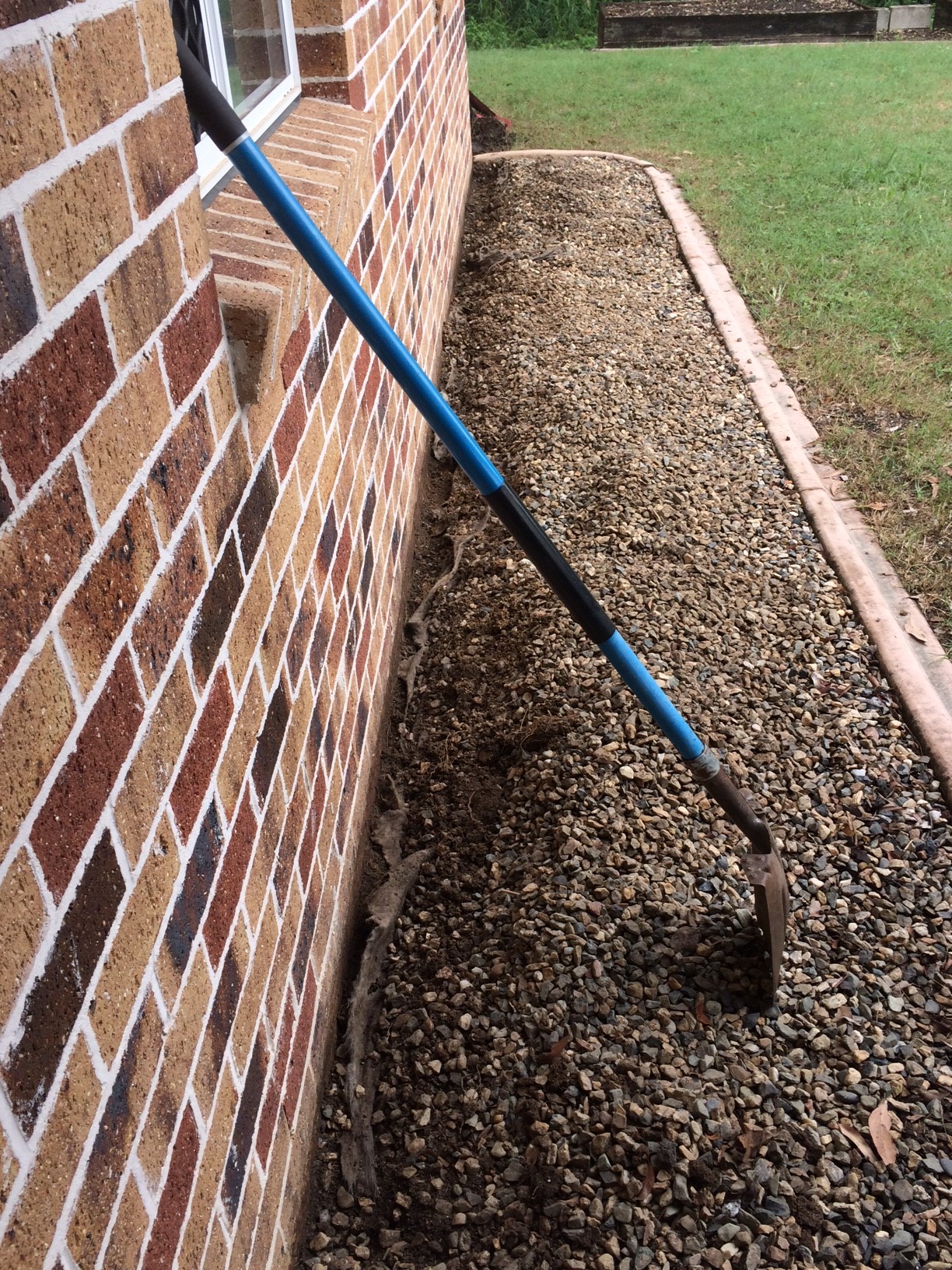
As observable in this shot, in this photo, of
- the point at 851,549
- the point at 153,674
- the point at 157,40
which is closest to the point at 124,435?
the point at 153,674

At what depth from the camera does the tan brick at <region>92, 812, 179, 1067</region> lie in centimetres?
105

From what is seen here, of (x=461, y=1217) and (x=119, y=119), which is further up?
(x=119, y=119)

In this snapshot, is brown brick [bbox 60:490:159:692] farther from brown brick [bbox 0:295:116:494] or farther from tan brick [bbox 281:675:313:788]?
tan brick [bbox 281:675:313:788]

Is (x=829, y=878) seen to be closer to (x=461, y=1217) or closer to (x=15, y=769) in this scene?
(x=461, y=1217)

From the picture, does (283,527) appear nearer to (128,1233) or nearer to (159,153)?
(159,153)

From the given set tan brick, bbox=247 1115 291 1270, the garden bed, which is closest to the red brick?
tan brick, bbox=247 1115 291 1270

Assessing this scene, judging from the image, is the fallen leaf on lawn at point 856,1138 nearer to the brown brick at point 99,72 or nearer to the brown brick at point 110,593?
the brown brick at point 110,593

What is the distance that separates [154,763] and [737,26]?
47.3 ft

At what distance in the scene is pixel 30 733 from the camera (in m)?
0.89

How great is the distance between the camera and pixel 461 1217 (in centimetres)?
188

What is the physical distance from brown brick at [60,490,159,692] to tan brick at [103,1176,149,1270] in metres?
0.56

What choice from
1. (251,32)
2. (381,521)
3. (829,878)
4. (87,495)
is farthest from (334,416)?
(829,878)

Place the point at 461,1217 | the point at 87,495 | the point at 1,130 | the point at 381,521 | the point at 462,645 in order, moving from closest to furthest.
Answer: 1. the point at 1,130
2. the point at 87,495
3. the point at 461,1217
4. the point at 381,521
5. the point at 462,645

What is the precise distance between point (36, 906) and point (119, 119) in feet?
2.69
